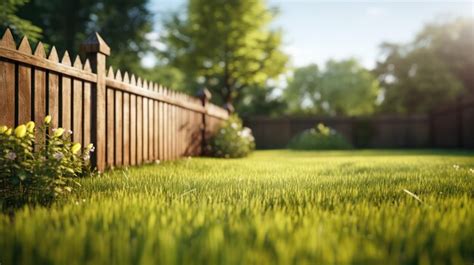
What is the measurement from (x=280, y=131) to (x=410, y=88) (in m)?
13.5

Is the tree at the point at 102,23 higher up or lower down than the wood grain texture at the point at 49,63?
higher up

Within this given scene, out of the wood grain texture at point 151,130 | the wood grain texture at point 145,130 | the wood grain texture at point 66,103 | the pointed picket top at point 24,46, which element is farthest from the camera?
the wood grain texture at point 151,130

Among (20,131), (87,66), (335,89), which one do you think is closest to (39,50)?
(87,66)

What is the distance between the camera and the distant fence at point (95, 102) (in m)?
3.15

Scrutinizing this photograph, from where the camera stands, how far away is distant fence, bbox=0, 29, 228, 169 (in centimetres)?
315

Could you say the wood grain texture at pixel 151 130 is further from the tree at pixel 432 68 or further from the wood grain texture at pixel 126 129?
the tree at pixel 432 68

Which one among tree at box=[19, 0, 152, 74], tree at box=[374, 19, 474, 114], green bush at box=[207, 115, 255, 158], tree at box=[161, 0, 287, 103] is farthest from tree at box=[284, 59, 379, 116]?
green bush at box=[207, 115, 255, 158]

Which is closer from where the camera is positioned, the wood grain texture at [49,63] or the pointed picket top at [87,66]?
the wood grain texture at [49,63]

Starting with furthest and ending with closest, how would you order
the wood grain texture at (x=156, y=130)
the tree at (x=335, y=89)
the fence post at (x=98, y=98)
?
1. the tree at (x=335, y=89)
2. the wood grain texture at (x=156, y=130)
3. the fence post at (x=98, y=98)

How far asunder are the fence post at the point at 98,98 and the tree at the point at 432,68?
82.4 feet

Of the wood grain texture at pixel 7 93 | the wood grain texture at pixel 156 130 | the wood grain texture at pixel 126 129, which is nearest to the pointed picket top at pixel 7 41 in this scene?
the wood grain texture at pixel 7 93

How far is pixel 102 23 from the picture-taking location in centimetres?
1831

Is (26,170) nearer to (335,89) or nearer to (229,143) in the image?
(229,143)

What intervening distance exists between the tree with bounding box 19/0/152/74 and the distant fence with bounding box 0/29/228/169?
12869 millimetres
